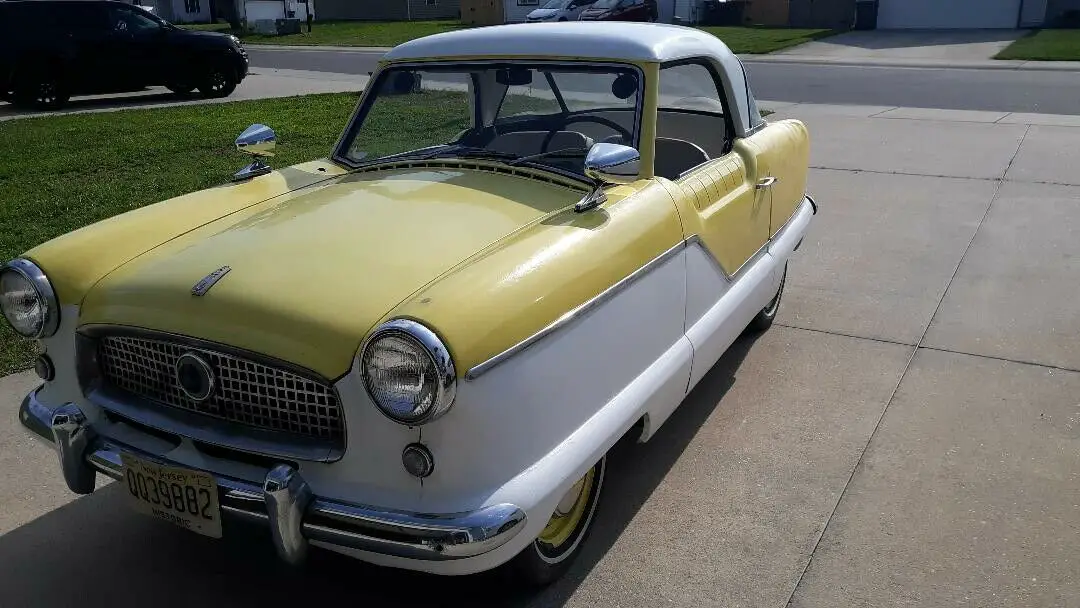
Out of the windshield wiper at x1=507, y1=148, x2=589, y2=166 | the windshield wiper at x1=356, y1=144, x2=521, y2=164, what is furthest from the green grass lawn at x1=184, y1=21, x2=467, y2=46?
the windshield wiper at x1=507, y1=148, x2=589, y2=166

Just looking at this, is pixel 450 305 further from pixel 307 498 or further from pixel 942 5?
pixel 942 5

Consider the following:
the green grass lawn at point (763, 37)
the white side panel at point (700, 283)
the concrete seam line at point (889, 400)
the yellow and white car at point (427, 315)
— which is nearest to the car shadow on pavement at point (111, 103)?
the yellow and white car at point (427, 315)

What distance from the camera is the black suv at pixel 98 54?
13.0 meters

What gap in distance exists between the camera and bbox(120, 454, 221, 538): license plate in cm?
240

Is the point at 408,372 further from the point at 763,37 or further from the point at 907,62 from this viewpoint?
the point at 763,37

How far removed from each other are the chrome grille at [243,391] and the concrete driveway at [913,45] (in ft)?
68.7

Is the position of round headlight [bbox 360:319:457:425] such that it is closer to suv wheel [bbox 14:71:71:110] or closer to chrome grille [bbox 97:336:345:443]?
chrome grille [bbox 97:336:345:443]

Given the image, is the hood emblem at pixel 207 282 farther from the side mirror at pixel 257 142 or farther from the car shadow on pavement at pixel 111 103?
the car shadow on pavement at pixel 111 103

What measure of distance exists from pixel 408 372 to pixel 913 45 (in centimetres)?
2454

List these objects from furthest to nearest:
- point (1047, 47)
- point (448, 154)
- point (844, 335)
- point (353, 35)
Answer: point (353, 35)
point (1047, 47)
point (844, 335)
point (448, 154)

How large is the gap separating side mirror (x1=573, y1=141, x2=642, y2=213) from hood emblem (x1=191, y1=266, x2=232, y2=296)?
110cm

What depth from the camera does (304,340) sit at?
90.5 inches

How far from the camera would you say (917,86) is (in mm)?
15258

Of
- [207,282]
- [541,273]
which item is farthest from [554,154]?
[207,282]
